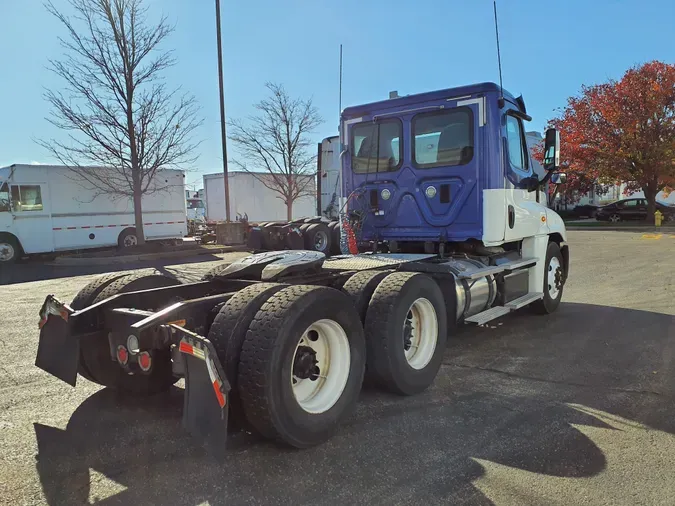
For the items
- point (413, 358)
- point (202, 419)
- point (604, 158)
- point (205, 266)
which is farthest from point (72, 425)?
point (604, 158)

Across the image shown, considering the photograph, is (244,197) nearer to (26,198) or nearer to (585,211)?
(26,198)

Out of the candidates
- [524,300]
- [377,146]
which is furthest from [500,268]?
[377,146]

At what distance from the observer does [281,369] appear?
3.11 metres

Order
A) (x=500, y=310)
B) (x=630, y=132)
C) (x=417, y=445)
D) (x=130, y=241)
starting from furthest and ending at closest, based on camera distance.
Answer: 1. (x=630, y=132)
2. (x=130, y=241)
3. (x=500, y=310)
4. (x=417, y=445)

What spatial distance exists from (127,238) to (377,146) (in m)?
14.7

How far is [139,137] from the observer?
17.3 meters

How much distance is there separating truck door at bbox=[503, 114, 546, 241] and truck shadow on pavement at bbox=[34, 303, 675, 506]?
1.95m

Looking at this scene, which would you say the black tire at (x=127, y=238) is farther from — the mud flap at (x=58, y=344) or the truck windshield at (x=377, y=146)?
the mud flap at (x=58, y=344)

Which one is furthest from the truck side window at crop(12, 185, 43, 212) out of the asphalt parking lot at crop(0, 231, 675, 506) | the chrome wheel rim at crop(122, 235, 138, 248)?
the asphalt parking lot at crop(0, 231, 675, 506)

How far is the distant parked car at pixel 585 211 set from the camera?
123ft

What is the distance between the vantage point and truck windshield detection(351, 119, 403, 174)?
6477mm

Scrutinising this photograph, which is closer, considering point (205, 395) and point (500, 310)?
point (205, 395)

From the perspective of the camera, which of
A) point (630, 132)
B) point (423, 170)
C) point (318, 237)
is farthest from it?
point (630, 132)

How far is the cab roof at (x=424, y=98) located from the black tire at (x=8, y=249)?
13894 mm
